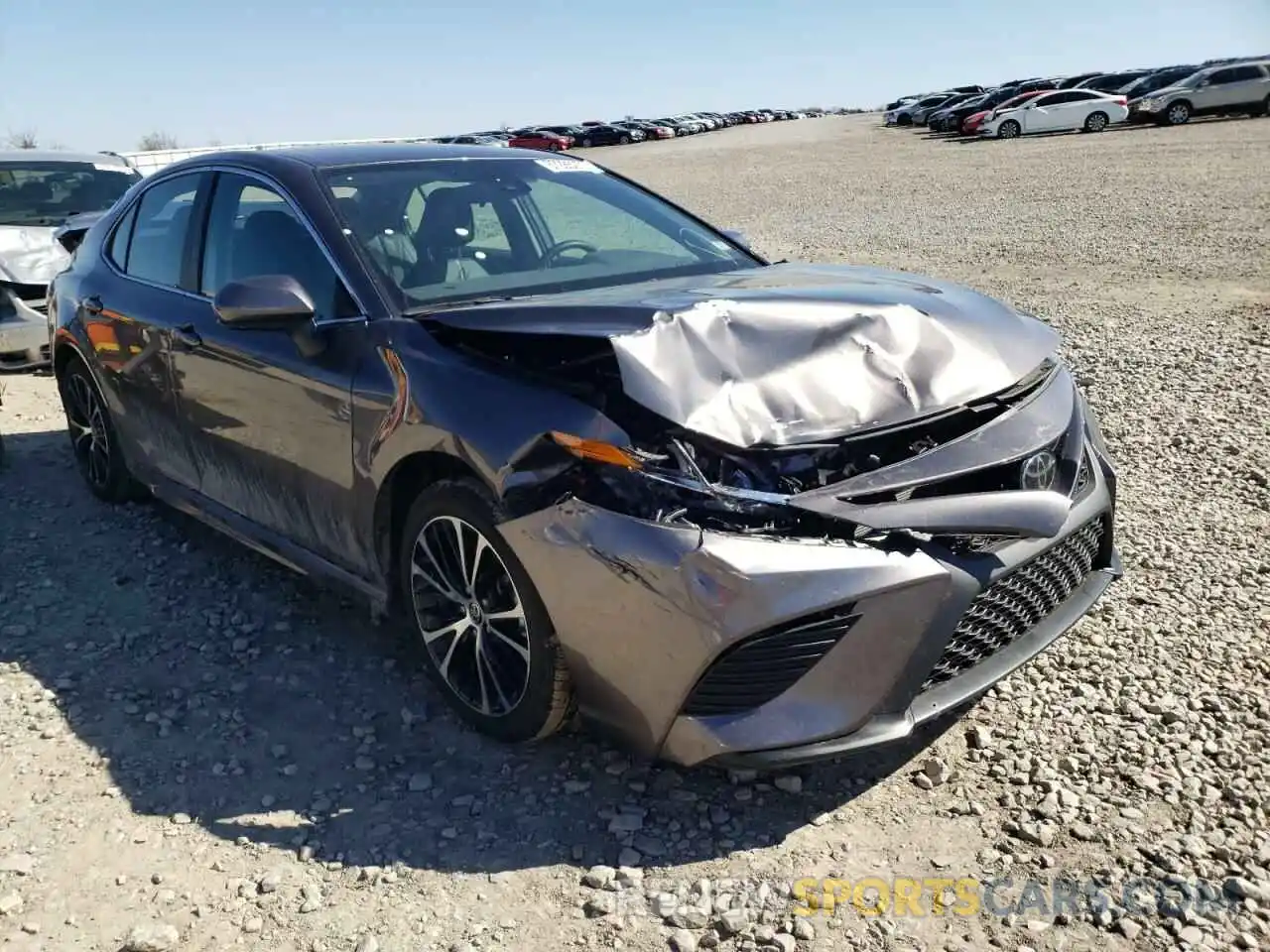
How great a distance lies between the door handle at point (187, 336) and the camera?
13.3ft

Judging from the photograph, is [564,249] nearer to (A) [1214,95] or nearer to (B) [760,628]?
(B) [760,628]

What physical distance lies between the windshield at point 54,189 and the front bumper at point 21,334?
971 mm

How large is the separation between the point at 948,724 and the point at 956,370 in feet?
3.50

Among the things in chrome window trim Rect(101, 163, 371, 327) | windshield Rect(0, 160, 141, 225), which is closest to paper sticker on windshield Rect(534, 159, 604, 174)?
chrome window trim Rect(101, 163, 371, 327)

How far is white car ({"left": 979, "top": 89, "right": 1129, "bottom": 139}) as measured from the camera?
35.3 meters

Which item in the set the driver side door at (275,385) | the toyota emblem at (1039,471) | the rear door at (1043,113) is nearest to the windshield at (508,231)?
the driver side door at (275,385)

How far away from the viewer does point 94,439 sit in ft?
17.5

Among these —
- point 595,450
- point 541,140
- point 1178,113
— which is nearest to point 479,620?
point 595,450

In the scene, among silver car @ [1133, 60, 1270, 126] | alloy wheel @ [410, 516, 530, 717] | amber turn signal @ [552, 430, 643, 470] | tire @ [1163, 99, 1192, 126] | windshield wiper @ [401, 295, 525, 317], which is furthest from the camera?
tire @ [1163, 99, 1192, 126]

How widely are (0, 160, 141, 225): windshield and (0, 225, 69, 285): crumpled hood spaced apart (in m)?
0.29

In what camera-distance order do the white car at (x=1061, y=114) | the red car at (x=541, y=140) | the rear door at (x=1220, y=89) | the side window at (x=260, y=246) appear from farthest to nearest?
the red car at (x=541, y=140) → the white car at (x=1061, y=114) → the rear door at (x=1220, y=89) → the side window at (x=260, y=246)

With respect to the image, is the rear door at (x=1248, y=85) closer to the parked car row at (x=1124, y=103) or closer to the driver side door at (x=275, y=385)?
the parked car row at (x=1124, y=103)

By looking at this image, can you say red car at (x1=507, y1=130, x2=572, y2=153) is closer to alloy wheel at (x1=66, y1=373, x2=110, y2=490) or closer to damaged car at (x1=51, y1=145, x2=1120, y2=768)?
alloy wheel at (x1=66, y1=373, x2=110, y2=490)

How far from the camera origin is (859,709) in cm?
253
